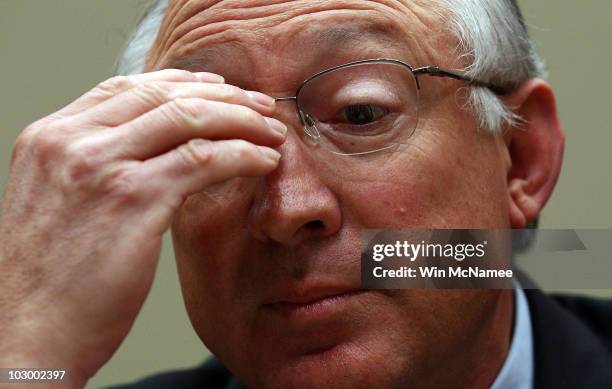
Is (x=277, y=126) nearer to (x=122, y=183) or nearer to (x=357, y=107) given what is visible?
(x=357, y=107)

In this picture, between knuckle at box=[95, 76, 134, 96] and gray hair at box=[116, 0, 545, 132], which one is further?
gray hair at box=[116, 0, 545, 132]

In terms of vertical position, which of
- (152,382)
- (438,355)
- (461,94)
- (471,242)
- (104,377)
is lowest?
(104,377)

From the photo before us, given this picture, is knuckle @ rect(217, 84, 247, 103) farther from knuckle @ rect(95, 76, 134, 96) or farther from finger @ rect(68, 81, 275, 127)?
knuckle @ rect(95, 76, 134, 96)

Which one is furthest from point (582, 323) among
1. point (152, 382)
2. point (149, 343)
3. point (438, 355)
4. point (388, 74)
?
point (149, 343)

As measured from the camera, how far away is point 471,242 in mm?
1855

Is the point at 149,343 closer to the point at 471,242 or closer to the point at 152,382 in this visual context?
the point at 152,382

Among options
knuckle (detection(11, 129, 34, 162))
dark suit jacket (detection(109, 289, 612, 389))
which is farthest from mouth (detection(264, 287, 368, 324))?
dark suit jacket (detection(109, 289, 612, 389))

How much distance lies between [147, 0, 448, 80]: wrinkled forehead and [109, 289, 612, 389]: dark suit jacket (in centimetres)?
93

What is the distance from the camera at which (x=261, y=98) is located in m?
1.69

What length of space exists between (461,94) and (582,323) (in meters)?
Answer: 0.99

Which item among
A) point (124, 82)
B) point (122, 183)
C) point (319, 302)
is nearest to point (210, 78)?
point (124, 82)

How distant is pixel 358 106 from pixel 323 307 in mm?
441

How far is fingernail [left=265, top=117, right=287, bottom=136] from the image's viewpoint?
166 centimetres

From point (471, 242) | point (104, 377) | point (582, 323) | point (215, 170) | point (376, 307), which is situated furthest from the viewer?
point (104, 377)
